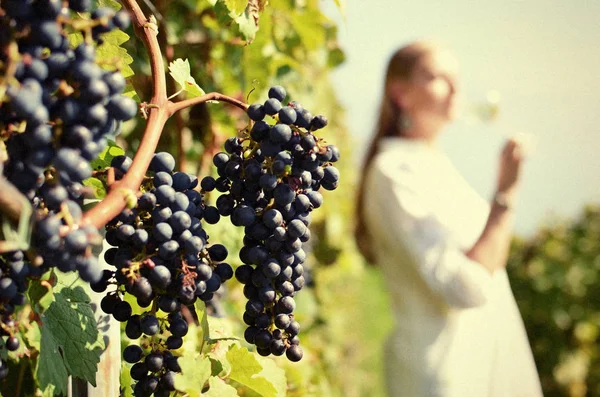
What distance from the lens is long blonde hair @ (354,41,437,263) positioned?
2.99 m

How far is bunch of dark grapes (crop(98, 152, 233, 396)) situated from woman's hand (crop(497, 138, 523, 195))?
1927mm

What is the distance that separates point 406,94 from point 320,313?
1626 millimetres

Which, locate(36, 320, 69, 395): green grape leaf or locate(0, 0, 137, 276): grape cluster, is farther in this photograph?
locate(36, 320, 69, 395): green grape leaf

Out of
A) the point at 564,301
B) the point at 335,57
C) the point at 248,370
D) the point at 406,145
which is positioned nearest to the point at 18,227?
the point at 248,370

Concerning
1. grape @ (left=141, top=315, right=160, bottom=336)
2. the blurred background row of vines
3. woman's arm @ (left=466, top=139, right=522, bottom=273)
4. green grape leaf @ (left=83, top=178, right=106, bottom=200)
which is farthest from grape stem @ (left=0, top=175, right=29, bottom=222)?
woman's arm @ (left=466, top=139, right=522, bottom=273)

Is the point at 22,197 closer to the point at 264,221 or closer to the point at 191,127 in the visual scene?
the point at 264,221

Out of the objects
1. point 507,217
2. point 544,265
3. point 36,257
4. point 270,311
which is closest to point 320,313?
point 507,217

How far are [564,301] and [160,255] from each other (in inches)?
215

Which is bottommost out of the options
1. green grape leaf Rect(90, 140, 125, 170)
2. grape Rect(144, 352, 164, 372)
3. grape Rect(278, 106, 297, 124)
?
grape Rect(144, 352, 164, 372)

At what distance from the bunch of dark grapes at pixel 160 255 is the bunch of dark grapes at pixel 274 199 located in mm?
51

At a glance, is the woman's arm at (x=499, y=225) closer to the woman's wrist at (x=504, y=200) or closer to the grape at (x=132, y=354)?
the woman's wrist at (x=504, y=200)

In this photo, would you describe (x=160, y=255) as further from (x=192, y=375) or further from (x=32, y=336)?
(x=32, y=336)

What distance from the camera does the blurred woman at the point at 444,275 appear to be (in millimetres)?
2430

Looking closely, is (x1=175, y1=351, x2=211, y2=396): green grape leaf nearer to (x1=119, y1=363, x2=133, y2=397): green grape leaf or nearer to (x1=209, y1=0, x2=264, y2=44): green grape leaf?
(x1=119, y1=363, x2=133, y2=397): green grape leaf
